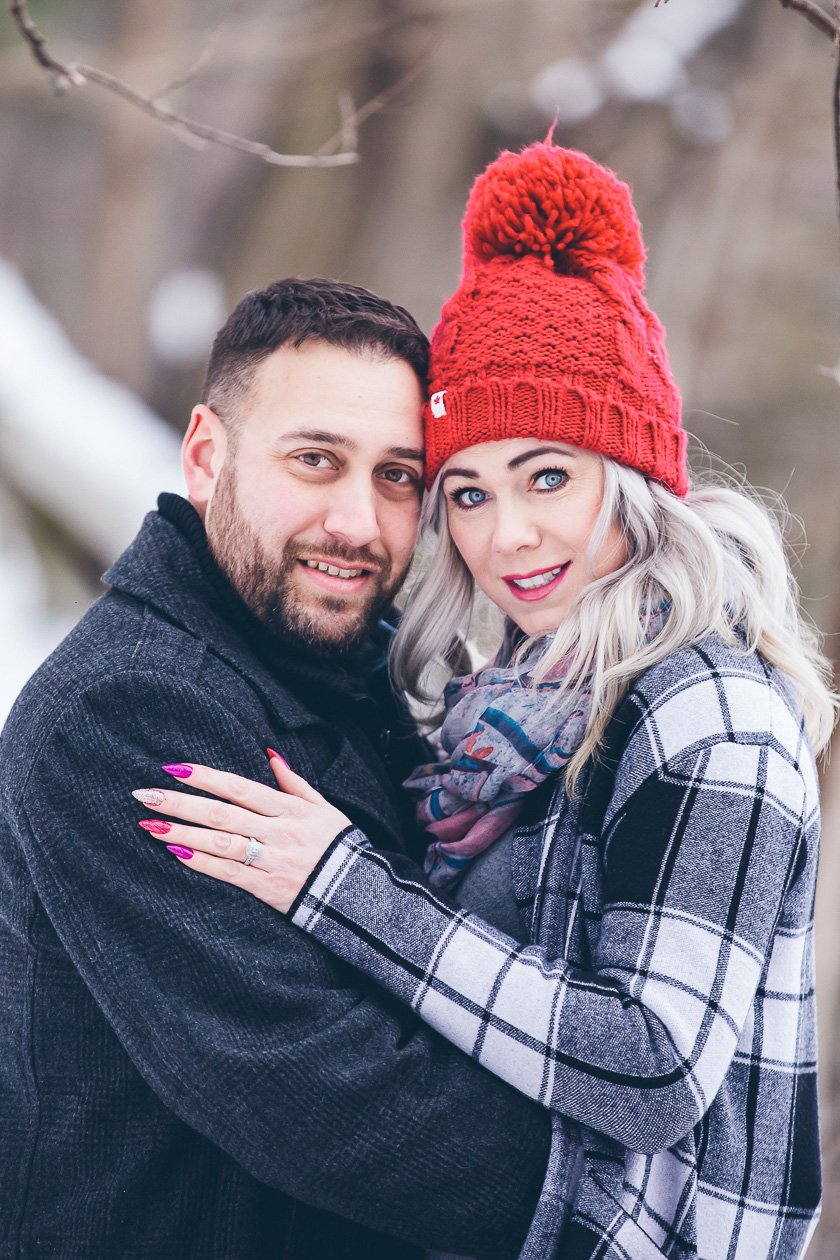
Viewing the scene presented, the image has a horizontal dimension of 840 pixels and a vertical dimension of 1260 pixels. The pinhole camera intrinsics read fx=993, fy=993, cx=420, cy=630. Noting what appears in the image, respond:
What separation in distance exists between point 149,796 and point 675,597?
2.95 ft

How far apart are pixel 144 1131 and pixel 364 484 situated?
3.69 ft

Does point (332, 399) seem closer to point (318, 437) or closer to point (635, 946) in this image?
point (318, 437)

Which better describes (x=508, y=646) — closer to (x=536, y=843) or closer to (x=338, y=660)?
(x=338, y=660)

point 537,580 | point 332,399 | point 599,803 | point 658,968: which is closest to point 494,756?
point 599,803

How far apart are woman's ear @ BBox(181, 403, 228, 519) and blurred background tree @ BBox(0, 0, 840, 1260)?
3466mm

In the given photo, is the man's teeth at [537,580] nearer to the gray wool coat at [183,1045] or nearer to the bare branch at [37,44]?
the gray wool coat at [183,1045]

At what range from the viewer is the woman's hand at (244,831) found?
4.70 ft

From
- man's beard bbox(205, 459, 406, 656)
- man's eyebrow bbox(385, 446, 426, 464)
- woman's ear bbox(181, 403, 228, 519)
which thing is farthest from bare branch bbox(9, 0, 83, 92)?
man's eyebrow bbox(385, 446, 426, 464)

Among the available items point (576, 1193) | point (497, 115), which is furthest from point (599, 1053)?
point (497, 115)

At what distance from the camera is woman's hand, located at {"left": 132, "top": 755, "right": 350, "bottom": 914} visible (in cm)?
143

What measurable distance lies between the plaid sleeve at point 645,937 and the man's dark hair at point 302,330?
0.85 meters

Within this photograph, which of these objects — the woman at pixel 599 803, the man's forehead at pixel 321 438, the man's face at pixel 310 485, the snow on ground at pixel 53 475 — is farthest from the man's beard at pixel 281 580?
the snow on ground at pixel 53 475

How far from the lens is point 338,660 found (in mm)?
1898

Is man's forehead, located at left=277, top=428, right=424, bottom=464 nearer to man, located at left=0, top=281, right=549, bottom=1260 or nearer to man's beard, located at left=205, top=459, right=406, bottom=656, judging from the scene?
man, located at left=0, top=281, right=549, bottom=1260
